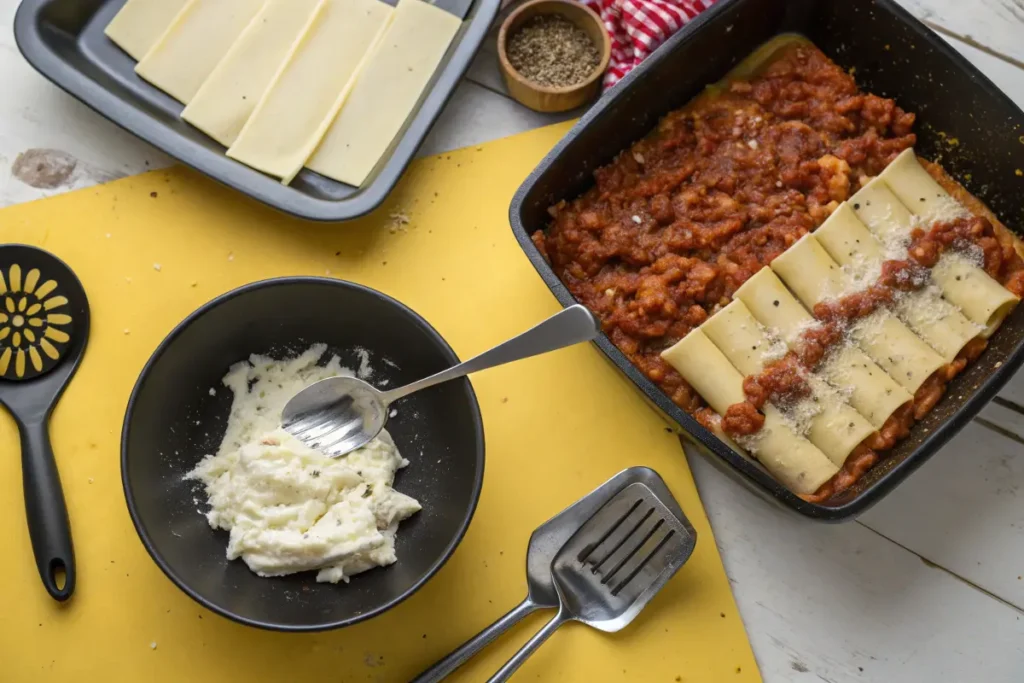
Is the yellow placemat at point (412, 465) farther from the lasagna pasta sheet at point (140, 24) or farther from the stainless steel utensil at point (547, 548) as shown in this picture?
the lasagna pasta sheet at point (140, 24)

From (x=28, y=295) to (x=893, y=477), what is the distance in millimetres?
2074

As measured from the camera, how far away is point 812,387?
6.75ft

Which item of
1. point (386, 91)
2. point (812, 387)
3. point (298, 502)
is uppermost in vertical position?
point (812, 387)

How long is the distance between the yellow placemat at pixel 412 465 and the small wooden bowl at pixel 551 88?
116mm

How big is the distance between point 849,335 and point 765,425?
0.33m

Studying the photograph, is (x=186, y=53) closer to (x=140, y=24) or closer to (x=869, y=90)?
(x=140, y=24)

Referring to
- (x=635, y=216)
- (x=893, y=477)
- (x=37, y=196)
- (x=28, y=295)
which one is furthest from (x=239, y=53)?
(x=893, y=477)

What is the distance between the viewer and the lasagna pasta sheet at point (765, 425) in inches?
79.1

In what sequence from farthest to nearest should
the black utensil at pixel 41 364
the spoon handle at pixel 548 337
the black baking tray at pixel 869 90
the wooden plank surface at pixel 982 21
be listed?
1. the wooden plank surface at pixel 982 21
2. the black utensil at pixel 41 364
3. the black baking tray at pixel 869 90
4. the spoon handle at pixel 548 337

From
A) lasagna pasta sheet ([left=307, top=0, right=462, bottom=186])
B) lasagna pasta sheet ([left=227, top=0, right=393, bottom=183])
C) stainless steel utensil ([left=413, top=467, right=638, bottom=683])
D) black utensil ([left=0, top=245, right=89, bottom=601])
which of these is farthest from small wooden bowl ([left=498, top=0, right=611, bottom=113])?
black utensil ([left=0, top=245, right=89, bottom=601])

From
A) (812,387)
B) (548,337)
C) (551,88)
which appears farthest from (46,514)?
(812,387)

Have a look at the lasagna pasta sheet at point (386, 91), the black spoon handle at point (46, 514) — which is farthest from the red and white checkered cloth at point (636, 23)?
the black spoon handle at point (46, 514)

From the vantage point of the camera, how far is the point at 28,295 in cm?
212

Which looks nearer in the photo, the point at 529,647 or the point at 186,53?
the point at 529,647
